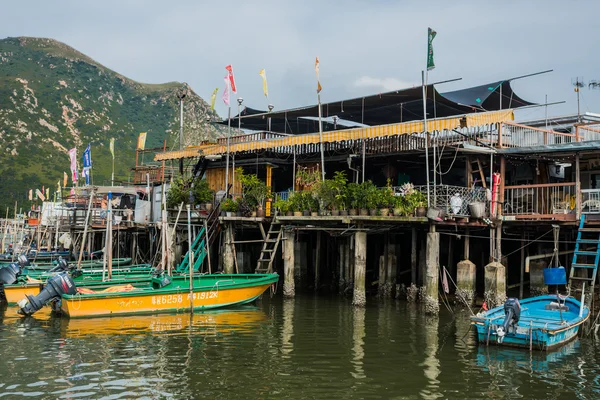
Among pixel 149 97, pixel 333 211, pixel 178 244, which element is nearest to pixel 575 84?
pixel 333 211

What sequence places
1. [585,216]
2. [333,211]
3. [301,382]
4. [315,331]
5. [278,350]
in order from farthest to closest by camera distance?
[333,211], [585,216], [315,331], [278,350], [301,382]

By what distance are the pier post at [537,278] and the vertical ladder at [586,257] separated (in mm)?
1186

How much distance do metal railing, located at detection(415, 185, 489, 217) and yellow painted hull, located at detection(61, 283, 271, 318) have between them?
777cm

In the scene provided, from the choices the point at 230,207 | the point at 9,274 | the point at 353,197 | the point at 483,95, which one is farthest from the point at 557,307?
the point at 9,274

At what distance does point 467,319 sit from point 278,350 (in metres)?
7.54

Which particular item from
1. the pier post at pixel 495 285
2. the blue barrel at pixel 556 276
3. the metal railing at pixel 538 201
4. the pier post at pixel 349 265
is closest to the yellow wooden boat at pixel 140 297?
the pier post at pixel 349 265

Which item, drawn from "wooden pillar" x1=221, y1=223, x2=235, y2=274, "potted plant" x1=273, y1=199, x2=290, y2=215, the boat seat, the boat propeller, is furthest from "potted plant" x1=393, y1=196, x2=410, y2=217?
the boat propeller

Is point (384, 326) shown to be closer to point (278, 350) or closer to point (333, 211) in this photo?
point (278, 350)

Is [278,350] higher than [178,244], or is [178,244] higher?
[178,244]

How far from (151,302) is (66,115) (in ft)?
249

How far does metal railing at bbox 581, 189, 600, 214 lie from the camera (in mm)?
19998

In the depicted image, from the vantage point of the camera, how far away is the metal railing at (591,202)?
65.6ft

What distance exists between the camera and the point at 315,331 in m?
18.2

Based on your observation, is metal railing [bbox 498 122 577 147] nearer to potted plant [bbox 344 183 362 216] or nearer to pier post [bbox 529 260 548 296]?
pier post [bbox 529 260 548 296]
